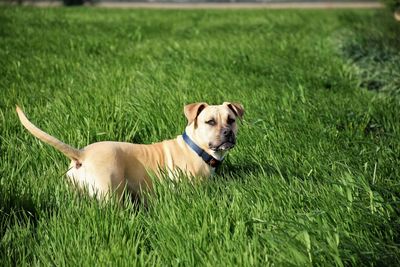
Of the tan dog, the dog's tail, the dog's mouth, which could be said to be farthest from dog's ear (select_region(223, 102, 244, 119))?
the dog's tail

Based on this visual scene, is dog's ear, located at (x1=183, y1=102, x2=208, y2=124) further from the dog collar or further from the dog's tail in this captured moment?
the dog's tail

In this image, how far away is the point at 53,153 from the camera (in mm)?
4824

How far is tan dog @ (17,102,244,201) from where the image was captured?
4.11 meters

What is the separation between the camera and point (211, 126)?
182 inches

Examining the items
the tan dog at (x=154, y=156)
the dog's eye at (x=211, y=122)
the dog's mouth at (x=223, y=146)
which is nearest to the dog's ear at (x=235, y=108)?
the tan dog at (x=154, y=156)

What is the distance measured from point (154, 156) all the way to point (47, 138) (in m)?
0.86

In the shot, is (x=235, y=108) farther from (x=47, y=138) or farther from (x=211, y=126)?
(x=47, y=138)

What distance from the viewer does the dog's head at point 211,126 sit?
4.56 m

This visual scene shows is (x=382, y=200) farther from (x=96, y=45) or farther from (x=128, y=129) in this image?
(x=96, y=45)

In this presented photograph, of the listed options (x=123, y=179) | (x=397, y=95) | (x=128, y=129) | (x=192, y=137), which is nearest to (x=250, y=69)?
(x=397, y=95)

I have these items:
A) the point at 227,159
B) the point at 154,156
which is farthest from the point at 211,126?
the point at 227,159

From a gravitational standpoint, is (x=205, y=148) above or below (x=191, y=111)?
below

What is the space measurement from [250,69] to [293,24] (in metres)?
10.1

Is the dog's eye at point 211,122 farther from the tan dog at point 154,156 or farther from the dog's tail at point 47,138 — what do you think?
the dog's tail at point 47,138
